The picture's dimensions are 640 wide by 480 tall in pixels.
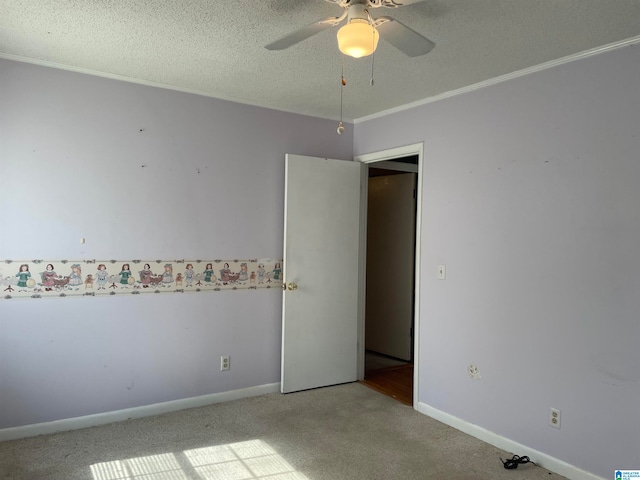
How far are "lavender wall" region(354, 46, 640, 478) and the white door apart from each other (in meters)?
0.83

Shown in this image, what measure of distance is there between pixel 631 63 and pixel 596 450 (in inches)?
82.9

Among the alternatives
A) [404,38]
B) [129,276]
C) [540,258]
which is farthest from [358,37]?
[129,276]

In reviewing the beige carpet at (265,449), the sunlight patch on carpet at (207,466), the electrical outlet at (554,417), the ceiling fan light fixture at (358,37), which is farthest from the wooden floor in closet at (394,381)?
the ceiling fan light fixture at (358,37)

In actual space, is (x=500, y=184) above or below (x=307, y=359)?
above

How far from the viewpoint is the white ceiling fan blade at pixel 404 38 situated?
1.86 meters

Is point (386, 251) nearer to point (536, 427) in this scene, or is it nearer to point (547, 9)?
point (536, 427)

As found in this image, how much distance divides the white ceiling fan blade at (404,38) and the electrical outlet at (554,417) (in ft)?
7.16

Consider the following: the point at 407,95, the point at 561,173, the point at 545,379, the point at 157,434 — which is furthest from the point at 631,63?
the point at 157,434

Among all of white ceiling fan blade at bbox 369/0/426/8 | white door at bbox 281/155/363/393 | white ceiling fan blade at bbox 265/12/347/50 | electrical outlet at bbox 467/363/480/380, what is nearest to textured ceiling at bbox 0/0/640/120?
white ceiling fan blade at bbox 369/0/426/8

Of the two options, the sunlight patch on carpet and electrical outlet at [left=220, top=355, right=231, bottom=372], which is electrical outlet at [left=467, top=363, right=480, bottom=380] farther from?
→ electrical outlet at [left=220, top=355, right=231, bottom=372]

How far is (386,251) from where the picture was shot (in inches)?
210

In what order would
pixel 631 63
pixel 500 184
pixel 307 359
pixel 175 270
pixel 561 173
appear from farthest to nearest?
pixel 307 359 < pixel 175 270 < pixel 500 184 < pixel 561 173 < pixel 631 63

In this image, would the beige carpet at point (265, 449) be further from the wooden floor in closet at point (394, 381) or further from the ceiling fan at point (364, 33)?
the ceiling fan at point (364, 33)

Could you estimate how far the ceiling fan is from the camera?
1773 millimetres
